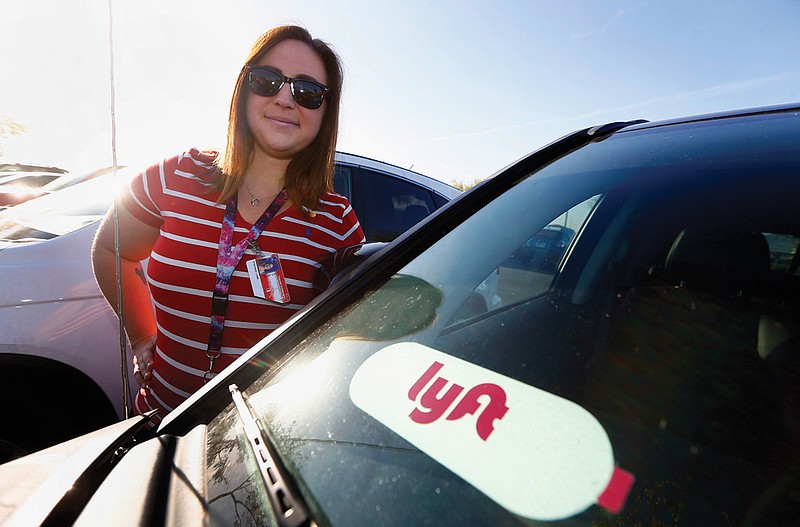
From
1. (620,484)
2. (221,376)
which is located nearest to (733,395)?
(620,484)

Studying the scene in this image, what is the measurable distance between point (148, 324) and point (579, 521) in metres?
1.62

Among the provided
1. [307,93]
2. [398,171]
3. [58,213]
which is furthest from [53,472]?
[398,171]

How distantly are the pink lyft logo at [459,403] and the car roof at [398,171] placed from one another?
2603 mm

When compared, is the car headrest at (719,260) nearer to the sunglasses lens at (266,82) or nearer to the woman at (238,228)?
the woman at (238,228)

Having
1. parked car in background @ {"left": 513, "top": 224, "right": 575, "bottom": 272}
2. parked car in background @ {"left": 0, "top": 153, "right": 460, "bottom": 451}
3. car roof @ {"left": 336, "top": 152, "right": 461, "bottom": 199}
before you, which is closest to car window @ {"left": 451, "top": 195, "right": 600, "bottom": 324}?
parked car in background @ {"left": 513, "top": 224, "right": 575, "bottom": 272}

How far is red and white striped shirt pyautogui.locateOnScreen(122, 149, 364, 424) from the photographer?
1.44m

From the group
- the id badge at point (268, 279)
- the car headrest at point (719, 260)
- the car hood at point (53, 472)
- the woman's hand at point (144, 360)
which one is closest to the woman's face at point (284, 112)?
the id badge at point (268, 279)

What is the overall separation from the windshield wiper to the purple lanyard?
60 cm

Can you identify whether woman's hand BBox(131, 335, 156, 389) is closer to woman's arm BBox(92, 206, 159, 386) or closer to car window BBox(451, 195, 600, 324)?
woman's arm BBox(92, 206, 159, 386)

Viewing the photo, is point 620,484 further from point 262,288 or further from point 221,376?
point 262,288

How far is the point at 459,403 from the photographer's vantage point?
2.31ft

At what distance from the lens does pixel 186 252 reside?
57.3 inches

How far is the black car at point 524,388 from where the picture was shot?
60 cm

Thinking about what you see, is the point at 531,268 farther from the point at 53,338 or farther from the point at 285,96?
the point at 53,338
